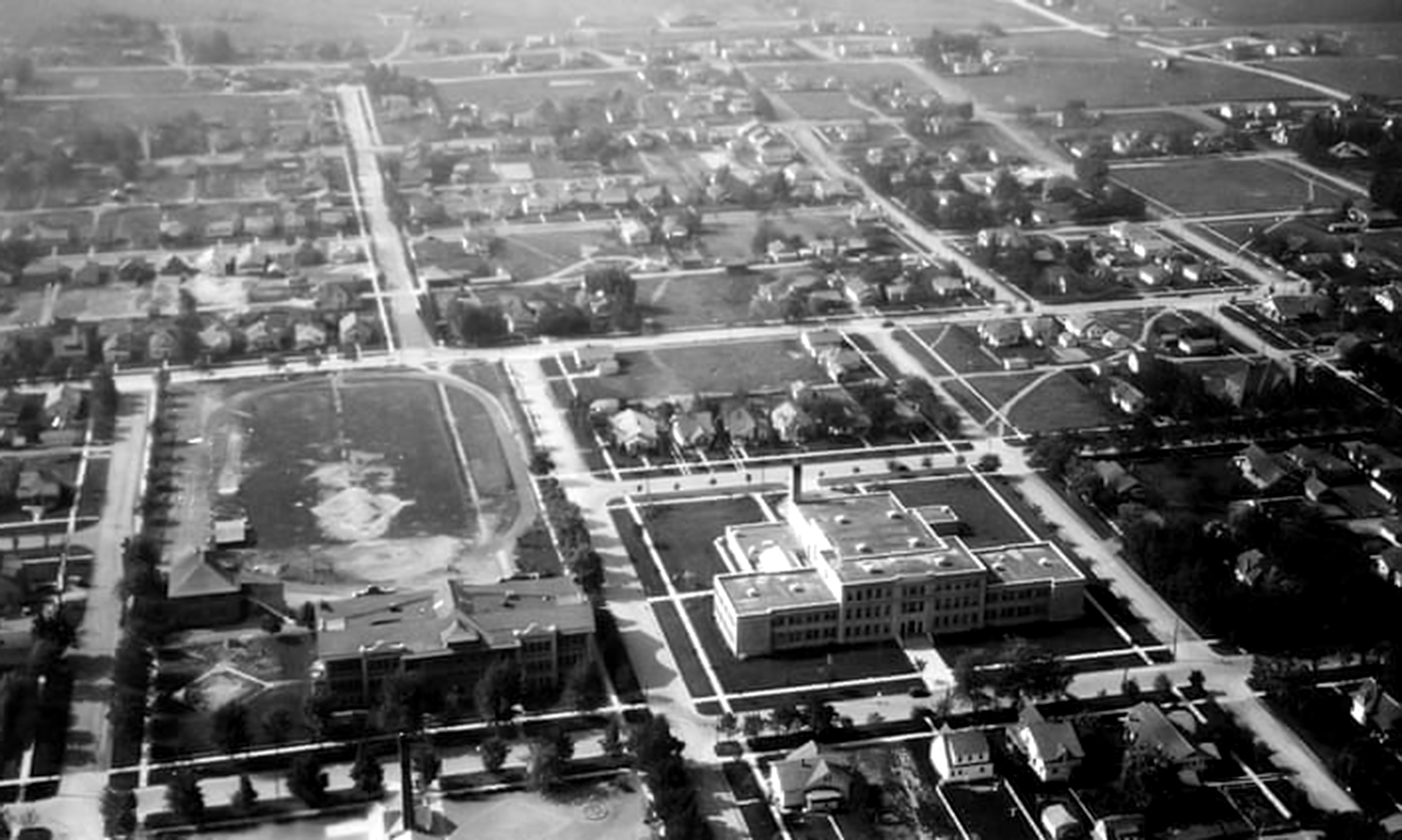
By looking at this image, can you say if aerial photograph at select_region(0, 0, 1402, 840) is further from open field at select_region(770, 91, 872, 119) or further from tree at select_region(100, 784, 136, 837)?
open field at select_region(770, 91, 872, 119)

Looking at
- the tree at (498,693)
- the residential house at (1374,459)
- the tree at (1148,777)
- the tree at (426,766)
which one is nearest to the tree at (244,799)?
the tree at (426,766)

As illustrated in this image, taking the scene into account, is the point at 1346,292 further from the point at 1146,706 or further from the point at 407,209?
the point at 407,209

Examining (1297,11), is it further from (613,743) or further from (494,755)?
(494,755)

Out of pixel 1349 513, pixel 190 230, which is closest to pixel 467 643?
pixel 1349 513

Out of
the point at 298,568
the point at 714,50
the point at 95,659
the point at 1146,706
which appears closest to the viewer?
the point at 1146,706

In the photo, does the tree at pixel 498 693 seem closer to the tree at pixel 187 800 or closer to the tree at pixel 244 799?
the tree at pixel 244 799

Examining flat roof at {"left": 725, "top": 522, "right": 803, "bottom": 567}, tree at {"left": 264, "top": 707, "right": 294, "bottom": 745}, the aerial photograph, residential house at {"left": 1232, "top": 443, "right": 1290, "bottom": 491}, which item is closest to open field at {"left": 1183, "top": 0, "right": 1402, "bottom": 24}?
the aerial photograph
